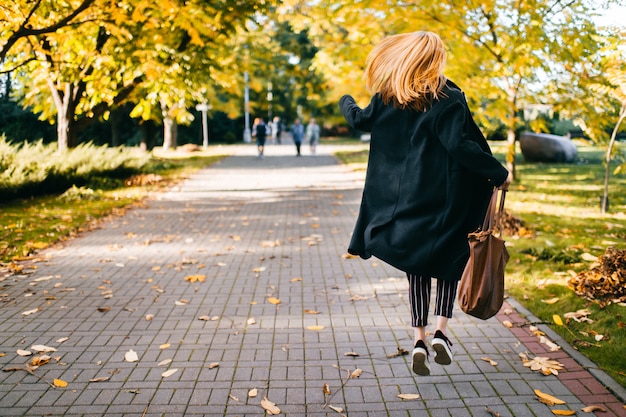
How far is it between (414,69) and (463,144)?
51 centimetres

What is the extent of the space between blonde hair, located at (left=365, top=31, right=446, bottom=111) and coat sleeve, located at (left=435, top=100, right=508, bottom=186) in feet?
0.42

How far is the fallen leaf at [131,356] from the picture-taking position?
427cm

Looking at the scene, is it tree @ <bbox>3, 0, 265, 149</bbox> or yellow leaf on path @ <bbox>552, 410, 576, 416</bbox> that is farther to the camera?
tree @ <bbox>3, 0, 265, 149</bbox>

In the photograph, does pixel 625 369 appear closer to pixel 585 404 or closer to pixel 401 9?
pixel 585 404

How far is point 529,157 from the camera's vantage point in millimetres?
24953

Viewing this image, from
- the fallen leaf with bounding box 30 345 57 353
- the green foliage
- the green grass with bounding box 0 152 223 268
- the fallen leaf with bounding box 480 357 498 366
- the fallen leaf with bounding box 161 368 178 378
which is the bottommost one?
the green grass with bounding box 0 152 223 268

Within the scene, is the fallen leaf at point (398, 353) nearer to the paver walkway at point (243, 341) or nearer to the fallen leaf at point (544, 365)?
the paver walkway at point (243, 341)

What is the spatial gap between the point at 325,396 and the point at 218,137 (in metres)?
45.2

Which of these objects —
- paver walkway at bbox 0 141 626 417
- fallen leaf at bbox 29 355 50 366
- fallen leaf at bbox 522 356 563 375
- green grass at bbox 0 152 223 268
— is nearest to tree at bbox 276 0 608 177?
paver walkway at bbox 0 141 626 417

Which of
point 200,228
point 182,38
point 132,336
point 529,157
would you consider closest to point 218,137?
point 529,157

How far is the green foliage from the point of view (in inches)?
501

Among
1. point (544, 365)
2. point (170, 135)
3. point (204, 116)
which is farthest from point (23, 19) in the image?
point (204, 116)

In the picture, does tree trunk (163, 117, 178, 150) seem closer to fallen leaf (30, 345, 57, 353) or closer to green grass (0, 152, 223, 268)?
green grass (0, 152, 223, 268)

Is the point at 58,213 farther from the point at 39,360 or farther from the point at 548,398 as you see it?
the point at 548,398
